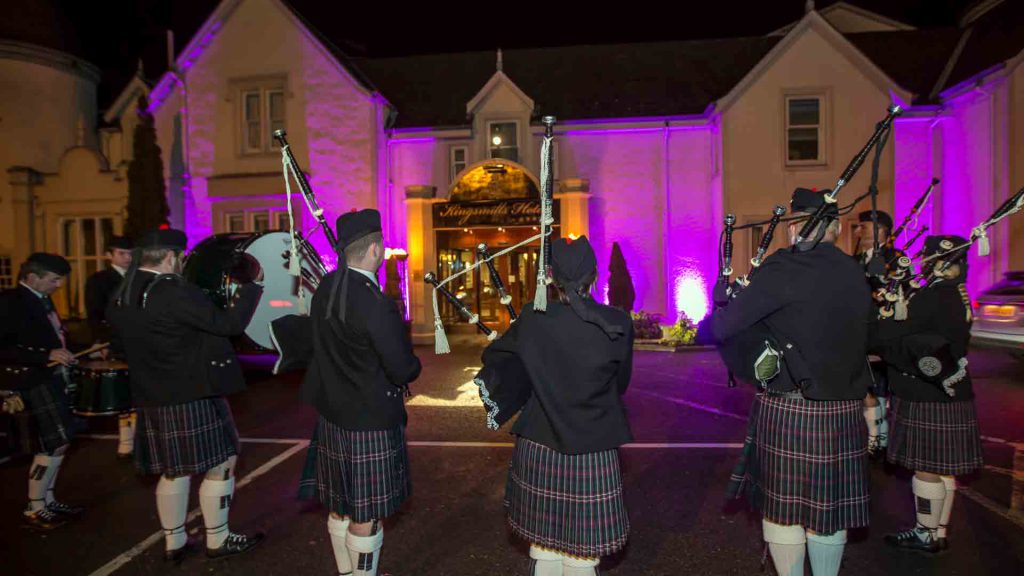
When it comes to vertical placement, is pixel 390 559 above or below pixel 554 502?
below

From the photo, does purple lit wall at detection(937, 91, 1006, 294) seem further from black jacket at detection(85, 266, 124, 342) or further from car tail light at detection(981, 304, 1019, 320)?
black jacket at detection(85, 266, 124, 342)

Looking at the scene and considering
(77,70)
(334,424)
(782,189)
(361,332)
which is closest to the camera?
(361,332)

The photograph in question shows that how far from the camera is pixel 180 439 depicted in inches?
153

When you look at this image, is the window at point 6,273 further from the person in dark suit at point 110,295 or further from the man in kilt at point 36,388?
the man in kilt at point 36,388

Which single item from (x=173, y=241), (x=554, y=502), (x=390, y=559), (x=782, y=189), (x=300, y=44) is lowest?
(x=390, y=559)

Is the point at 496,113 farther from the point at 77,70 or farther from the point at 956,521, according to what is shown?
the point at 956,521

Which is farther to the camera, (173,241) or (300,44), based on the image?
(300,44)

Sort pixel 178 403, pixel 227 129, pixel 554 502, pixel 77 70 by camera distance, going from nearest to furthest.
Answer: pixel 554 502
pixel 178 403
pixel 227 129
pixel 77 70

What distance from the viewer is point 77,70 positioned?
18.4m

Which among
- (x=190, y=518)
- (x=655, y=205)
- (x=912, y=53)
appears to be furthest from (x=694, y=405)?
(x=912, y=53)

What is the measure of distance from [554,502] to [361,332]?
1269 millimetres

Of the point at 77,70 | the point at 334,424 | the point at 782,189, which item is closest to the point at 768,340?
the point at 334,424

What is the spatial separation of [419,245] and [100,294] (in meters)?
9.98

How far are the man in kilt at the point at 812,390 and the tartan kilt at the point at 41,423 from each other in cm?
503
